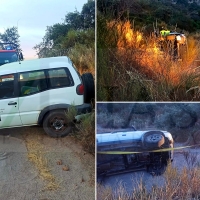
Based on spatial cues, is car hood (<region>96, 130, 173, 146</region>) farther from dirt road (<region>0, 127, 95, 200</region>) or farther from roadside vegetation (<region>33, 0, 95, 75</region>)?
roadside vegetation (<region>33, 0, 95, 75</region>)

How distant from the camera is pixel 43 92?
265cm

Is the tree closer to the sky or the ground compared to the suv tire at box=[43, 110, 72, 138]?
closer to the sky

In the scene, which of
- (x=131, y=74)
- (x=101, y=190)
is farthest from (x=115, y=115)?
(x=101, y=190)

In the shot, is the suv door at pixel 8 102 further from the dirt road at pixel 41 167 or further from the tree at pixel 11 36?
the tree at pixel 11 36

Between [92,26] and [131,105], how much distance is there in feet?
2.27

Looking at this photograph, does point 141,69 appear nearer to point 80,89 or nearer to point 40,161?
point 80,89

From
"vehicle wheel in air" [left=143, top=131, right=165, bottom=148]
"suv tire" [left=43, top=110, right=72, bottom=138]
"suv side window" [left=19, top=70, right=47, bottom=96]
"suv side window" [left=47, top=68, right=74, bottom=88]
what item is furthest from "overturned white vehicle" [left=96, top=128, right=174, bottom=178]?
"suv side window" [left=19, top=70, right=47, bottom=96]

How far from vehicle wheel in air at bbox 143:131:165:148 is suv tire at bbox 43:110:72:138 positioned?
2.03 ft

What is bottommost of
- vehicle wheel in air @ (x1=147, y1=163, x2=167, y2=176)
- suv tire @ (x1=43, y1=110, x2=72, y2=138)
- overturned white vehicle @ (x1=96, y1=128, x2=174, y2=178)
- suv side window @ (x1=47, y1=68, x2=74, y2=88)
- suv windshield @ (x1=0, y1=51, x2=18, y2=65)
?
vehicle wheel in air @ (x1=147, y1=163, x2=167, y2=176)

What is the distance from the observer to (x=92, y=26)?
2.65m

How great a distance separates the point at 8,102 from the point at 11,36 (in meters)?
0.52

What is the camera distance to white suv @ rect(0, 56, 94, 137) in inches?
103

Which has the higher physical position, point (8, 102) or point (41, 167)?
point (8, 102)

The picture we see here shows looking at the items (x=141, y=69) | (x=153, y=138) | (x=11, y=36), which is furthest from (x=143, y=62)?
(x=11, y=36)
